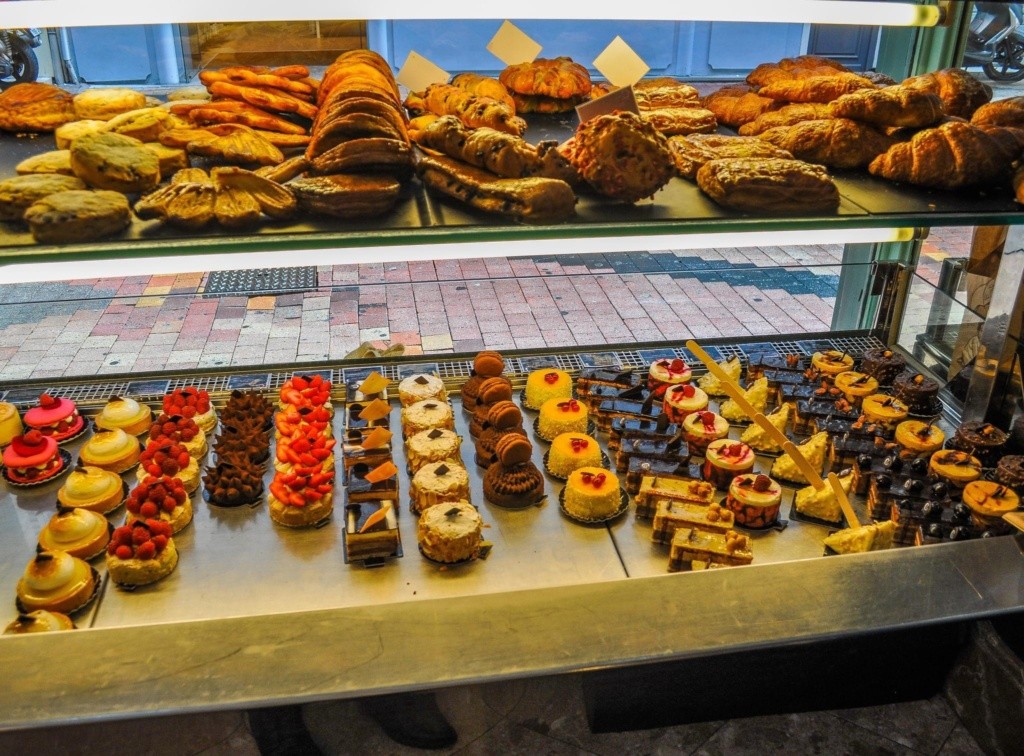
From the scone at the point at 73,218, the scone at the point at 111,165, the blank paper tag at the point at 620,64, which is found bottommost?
the scone at the point at 73,218

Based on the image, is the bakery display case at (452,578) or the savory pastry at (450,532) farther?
the savory pastry at (450,532)

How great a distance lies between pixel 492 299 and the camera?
371cm

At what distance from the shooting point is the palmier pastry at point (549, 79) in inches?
113

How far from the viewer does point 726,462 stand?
289 centimetres

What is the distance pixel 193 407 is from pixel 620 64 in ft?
6.26

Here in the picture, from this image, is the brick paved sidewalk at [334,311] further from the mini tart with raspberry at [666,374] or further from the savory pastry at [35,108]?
the savory pastry at [35,108]

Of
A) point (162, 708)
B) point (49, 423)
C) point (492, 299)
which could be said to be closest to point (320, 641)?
point (162, 708)

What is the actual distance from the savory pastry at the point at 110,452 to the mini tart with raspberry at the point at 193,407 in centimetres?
19

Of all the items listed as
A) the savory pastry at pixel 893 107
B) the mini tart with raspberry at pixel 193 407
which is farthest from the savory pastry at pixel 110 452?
the savory pastry at pixel 893 107

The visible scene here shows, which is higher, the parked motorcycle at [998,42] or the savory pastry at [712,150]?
the parked motorcycle at [998,42]

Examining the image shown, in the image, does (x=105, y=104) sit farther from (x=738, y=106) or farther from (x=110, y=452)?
(x=738, y=106)

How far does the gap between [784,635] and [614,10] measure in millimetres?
1750

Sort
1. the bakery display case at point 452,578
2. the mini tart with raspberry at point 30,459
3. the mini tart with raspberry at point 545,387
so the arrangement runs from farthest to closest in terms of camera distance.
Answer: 1. the mini tart with raspberry at point 545,387
2. the mini tart with raspberry at point 30,459
3. the bakery display case at point 452,578

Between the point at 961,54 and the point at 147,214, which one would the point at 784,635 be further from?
the point at 961,54
